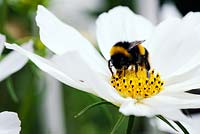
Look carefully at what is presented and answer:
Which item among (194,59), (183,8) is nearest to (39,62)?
(194,59)

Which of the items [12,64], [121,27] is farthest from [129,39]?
[12,64]

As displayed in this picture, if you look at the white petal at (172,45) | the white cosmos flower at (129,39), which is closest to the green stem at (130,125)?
the white cosmos flower at (129,39)

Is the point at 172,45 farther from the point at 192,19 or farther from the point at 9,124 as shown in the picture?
the point at 9,124

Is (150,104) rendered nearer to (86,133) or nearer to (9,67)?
(9,67)

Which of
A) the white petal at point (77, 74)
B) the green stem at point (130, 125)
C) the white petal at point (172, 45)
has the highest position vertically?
the white petal at point (172, 45)

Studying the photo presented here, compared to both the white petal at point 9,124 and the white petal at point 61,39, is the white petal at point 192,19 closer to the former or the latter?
the white petal at point 61,39

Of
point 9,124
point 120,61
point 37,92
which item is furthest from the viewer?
point 37,92
